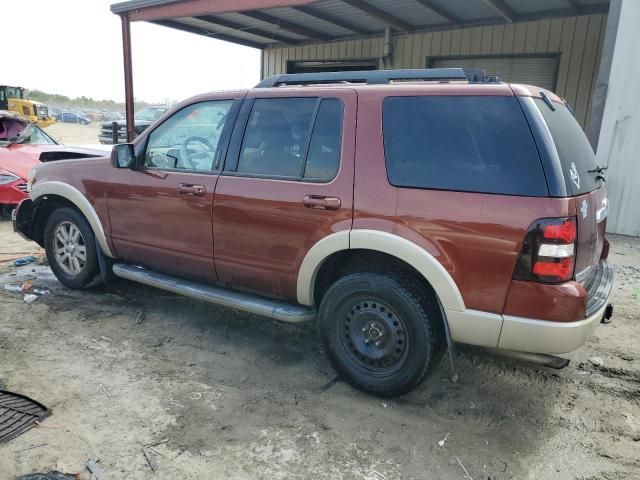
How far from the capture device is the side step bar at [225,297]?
341 cm

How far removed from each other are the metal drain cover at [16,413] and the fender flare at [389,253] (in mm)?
1785

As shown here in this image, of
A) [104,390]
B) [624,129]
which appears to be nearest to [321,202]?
[104,390]

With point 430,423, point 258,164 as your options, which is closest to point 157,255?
point 258,164

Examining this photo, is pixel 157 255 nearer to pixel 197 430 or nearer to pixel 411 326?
pixel 197 430

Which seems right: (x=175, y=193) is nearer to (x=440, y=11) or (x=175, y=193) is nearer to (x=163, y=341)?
(x=163, y=341)

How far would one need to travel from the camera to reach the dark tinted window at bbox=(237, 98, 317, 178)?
3391 millimetres

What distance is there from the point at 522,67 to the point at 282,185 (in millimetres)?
8556

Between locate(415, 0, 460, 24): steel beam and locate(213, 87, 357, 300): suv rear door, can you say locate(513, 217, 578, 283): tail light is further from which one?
locate(415, 0, 460, 24): steel beam

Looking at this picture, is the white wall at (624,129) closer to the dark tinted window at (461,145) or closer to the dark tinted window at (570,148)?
the dark tinted window at (570,148)

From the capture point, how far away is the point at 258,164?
11.7ft

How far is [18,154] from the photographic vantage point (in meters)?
8.36

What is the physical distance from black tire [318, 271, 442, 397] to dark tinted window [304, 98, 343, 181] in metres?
0.71

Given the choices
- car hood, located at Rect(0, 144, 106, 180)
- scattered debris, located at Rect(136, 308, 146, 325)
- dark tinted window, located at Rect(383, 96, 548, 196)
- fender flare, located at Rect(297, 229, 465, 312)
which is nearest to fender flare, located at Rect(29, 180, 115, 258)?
scattered debris, located at Rect(136, 308, 146, 325)

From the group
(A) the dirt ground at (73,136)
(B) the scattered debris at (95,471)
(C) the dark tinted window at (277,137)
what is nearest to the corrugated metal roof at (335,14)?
(C) the dark tinted window at (277,137)
